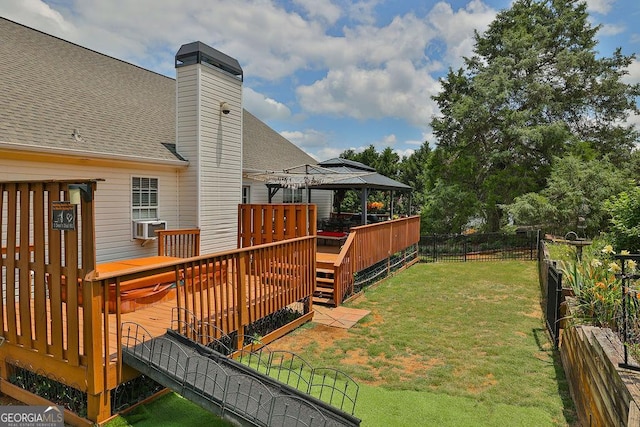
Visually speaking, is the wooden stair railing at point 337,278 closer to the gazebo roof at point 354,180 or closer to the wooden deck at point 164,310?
the wooden deck at point 164,310

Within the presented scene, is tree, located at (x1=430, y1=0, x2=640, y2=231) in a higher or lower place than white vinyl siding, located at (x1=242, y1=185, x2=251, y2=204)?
higher

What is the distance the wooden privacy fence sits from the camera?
6.42m

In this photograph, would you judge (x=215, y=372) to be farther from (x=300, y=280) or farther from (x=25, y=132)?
(x=25, y=132)

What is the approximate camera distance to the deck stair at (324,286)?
302 inches

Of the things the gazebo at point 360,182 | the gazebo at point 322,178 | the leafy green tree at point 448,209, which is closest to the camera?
the gazebo at point 322,178

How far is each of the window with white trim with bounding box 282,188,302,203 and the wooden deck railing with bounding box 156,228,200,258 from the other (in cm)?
634

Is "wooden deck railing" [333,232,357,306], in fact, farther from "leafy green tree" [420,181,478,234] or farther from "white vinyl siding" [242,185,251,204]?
"leafy green tree" [420,181,478,234]

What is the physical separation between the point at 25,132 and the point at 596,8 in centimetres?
2191

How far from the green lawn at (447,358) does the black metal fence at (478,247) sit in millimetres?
5539

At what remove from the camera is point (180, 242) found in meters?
7.79

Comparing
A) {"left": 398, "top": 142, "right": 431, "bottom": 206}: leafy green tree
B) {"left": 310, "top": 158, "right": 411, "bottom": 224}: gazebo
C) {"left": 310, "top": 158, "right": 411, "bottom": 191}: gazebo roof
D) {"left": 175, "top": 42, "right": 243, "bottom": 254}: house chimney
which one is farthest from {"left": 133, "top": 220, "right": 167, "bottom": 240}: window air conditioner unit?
{"left": 398, "top": 142, "right": 431, "bottom": 206}: leafy green tree

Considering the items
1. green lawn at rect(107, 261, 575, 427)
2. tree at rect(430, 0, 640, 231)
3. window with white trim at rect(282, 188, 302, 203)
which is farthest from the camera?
tree at rect(430, 0, 640, 231)

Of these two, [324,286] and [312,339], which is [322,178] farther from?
[312,339]

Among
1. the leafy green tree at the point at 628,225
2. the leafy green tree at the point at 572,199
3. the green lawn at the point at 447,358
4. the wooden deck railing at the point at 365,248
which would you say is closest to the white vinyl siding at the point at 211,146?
the wooden deck railing at the point at 365,248
